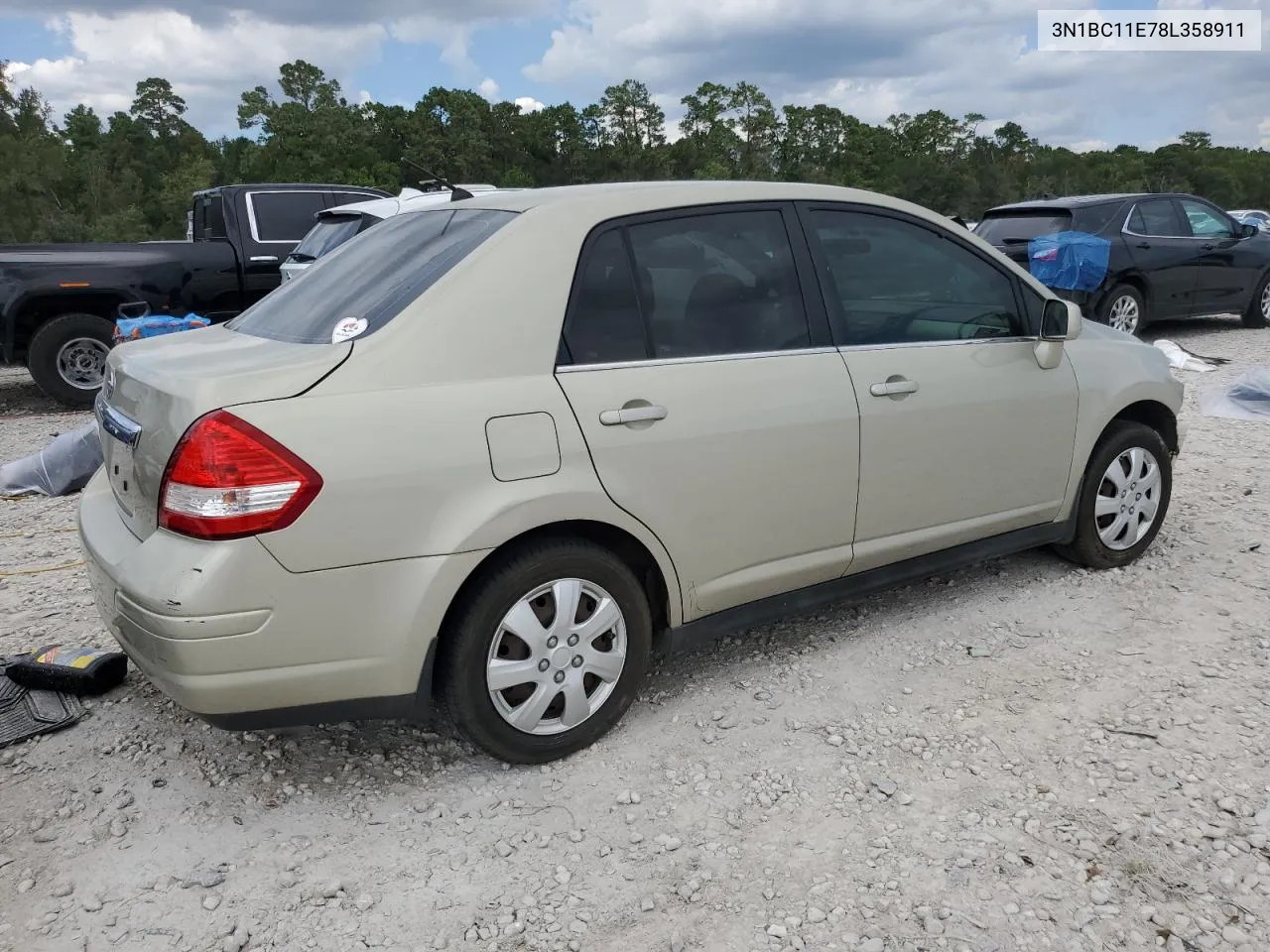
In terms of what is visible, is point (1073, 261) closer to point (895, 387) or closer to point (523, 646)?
point (895, 387)

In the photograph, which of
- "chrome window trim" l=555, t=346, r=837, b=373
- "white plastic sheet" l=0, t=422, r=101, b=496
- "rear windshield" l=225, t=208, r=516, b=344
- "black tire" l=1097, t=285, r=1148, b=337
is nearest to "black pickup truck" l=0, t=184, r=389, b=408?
"white plastic sheet" l=0, t=422, r=101, b=496

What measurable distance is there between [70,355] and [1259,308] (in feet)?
42.4

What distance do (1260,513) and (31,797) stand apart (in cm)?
564

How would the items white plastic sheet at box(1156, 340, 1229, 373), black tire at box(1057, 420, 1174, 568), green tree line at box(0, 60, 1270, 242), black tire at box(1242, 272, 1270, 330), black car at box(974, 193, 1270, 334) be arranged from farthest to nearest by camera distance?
green tree line at box(0, 60, 1270, 242)
black tire at box(1242, 272, 1270, 330)
black car at box(974, 193, 1270, 334)
white plastic sheet at box(1156, 340, 1229, 373)
black tire at box(1057, 420, 1174, 568)

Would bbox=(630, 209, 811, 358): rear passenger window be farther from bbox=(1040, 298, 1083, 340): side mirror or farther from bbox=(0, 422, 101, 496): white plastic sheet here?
bbox=(0, 422, 101, 496): white plastic sheet

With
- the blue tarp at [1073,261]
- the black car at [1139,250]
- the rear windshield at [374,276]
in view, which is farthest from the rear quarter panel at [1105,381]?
the black car at [1139,250]

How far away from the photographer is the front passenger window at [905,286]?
3525 mm

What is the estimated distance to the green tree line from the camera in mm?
41594

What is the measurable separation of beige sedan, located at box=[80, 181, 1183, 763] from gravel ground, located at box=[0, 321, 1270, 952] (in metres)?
0.32

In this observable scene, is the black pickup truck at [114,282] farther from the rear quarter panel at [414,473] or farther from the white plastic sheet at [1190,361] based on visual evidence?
the white plastic sheet at [1190,361]

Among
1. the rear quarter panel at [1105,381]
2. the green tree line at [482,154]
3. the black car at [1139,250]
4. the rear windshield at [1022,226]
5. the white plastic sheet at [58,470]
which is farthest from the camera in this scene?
the green tree line at [482,154]

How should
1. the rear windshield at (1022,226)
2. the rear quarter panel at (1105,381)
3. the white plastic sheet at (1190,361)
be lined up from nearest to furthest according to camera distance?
1. the rear quarter panel at (1105,381)
2. the white plastic sheet at (1190,361)
3. the rear windshield at (1022,226)

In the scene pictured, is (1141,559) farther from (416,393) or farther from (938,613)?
(416,393)

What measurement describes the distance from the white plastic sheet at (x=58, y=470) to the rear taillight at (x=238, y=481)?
435cm
